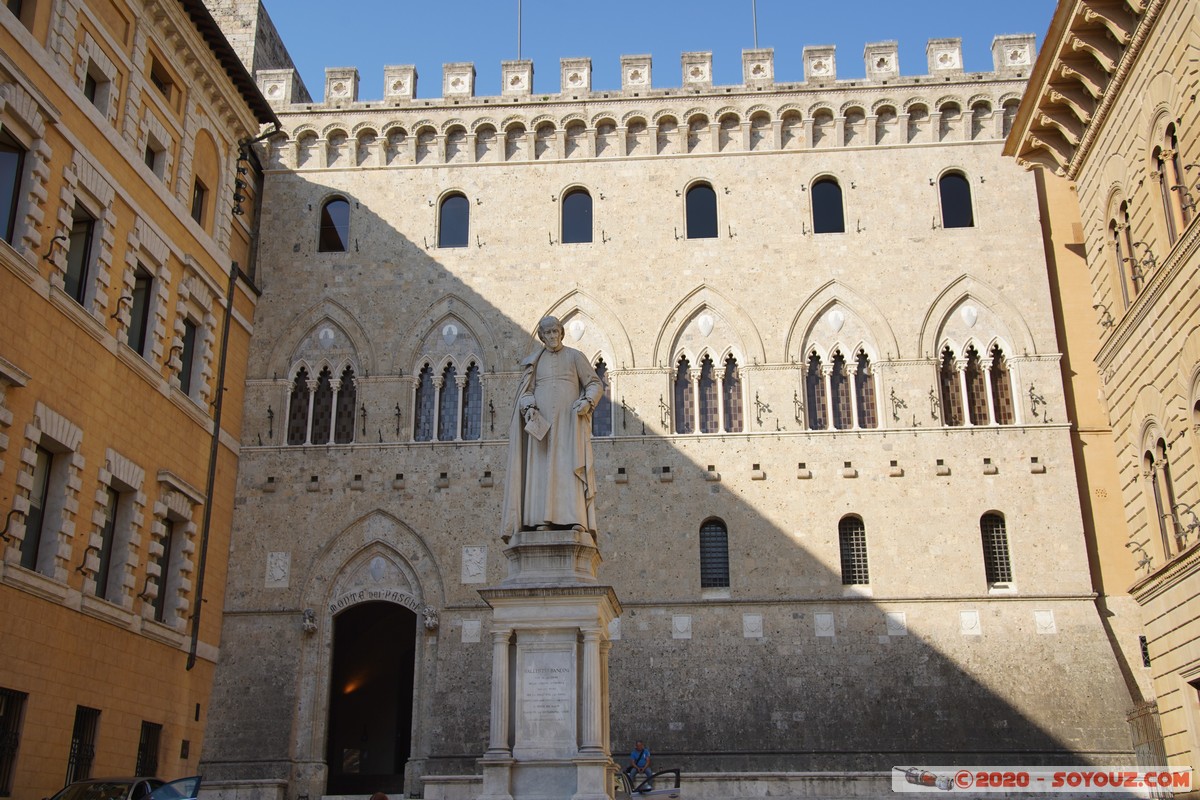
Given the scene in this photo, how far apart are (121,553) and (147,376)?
125 inches

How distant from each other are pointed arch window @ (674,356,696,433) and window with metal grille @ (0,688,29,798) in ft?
44.0

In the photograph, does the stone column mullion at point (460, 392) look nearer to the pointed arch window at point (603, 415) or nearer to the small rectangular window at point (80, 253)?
the pointed arch window at point (603, 415)

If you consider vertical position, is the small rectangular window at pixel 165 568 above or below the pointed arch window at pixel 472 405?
below

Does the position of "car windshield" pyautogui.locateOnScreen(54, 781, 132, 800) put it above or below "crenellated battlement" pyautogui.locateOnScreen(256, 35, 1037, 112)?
below

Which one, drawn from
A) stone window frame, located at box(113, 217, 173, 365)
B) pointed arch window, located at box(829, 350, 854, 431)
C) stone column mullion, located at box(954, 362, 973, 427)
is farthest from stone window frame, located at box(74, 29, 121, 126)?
stone column mullion, located at box(954, 362, 973, 427)

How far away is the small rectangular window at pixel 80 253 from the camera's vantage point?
19781 mm

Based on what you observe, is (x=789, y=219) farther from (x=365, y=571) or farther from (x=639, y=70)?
(x=365, y=571)

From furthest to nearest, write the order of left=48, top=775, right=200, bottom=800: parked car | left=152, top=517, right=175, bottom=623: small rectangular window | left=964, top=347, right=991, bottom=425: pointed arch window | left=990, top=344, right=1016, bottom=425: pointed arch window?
left=964, top=347, right=991, bottom=425: pointed arch window → left=990, top=344, right=1016, bottom=425: pointed arch window → left=152, top=517, right=175, bottom=623: small rectangular window → left=48, top=775, right=200, bottom=800: parked car

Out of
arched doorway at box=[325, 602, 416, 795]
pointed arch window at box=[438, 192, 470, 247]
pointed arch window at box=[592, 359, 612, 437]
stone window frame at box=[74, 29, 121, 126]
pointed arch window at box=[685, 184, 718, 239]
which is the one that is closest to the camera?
stone window frame at box=[74, 29, 121, 126]

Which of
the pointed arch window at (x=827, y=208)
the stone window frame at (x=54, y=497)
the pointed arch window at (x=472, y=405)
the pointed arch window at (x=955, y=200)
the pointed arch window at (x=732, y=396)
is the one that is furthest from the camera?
the pointed arch window at (x=827, y=208)

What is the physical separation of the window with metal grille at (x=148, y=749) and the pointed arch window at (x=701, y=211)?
48.1 feet

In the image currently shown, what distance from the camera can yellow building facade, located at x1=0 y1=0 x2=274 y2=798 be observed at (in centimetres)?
1786

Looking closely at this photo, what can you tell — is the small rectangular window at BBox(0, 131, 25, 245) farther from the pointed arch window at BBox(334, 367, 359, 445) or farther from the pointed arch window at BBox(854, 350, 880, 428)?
the pointed arch window at BBox(854, 350, 880, 428)

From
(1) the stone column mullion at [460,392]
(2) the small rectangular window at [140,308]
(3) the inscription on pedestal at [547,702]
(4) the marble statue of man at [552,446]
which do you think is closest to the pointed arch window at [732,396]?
(1) the stone column mullion at [460,392]
